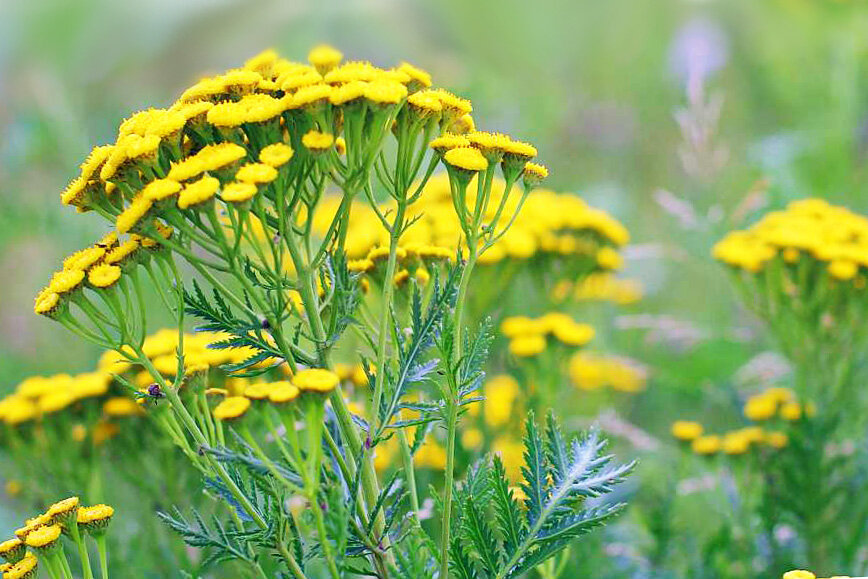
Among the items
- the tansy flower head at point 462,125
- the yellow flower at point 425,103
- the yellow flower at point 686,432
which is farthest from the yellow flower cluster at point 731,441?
the yellow flower at point 425,103

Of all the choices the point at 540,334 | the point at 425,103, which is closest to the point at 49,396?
the point at 540,334

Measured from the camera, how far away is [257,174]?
3.68 feet

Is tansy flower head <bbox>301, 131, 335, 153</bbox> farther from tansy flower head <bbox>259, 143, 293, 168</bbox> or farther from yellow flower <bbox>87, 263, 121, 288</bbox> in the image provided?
yellow flower <bbox>87, 263, 121, 288</bbox>

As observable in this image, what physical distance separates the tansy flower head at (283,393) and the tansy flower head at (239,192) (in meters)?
0.24

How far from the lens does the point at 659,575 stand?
7.12 feet

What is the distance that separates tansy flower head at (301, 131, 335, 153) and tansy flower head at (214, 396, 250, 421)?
345mm

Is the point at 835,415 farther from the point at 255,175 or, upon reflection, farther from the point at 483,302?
the point at 255,175

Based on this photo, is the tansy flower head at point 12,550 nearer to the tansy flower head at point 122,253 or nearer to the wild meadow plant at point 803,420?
the tansy flower head at point 122,253

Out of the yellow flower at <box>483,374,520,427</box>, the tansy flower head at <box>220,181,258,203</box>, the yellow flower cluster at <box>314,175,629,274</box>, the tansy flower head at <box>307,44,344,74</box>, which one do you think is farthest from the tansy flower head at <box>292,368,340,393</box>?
the yellow flower at <box>483,374,520,427</box>

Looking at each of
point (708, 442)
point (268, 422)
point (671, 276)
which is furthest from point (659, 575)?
point (671, 276)

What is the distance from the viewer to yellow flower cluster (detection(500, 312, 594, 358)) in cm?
223

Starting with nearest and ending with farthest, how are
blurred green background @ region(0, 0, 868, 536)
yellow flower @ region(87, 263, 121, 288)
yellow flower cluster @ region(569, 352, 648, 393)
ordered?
yellow flower @ region(87, 263, 121, 288) < yellow flower cluster @ region(569, 352, 648, 393) < blurred green background @ region(0, 0, 868, 536)

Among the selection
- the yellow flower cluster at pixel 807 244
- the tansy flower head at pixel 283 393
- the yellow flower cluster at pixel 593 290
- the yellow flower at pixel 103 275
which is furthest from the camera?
the yellow flower cluster at pixel 593 290

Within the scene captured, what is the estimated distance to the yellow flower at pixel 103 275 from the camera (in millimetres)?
1206
